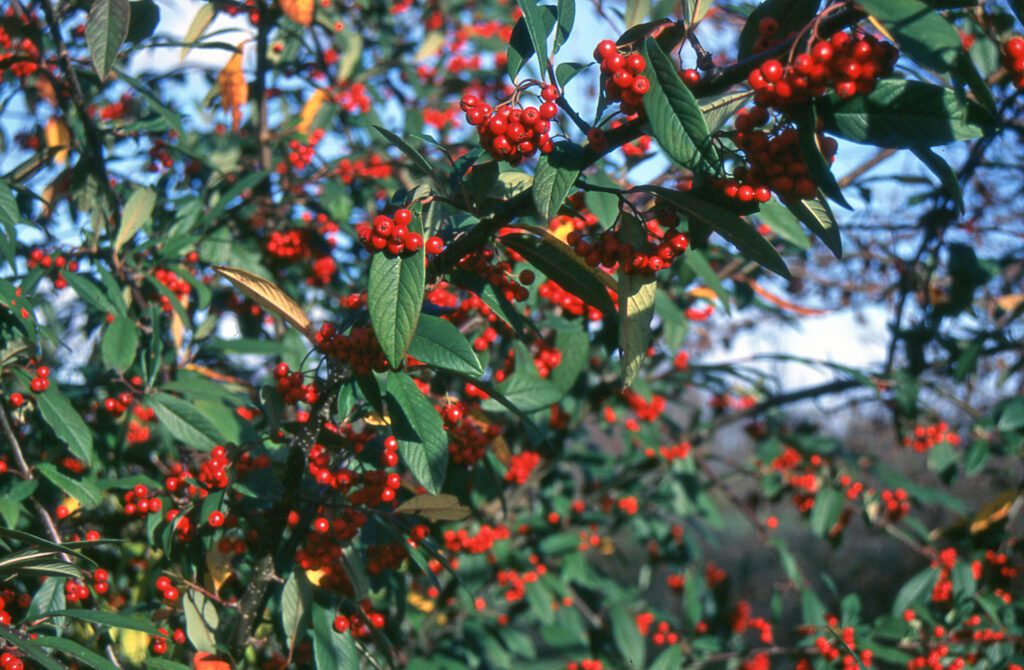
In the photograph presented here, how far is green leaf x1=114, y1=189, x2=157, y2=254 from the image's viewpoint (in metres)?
2.36

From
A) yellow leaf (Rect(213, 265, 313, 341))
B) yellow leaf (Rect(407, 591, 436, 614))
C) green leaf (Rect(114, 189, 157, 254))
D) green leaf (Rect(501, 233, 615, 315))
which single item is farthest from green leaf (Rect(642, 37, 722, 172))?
yellow leaf (Rect(407, 591, 436, 614))

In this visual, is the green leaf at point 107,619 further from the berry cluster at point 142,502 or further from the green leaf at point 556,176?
the green leaf at point 556,176

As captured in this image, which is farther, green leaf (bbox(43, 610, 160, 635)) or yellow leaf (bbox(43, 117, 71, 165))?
yellow leaf (bbox(43, 117, 71, 165))

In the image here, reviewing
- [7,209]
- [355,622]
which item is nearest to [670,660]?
[355,622]

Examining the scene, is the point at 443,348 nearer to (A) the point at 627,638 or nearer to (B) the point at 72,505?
(B) the point at 72,505

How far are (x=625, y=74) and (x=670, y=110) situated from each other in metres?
0.09

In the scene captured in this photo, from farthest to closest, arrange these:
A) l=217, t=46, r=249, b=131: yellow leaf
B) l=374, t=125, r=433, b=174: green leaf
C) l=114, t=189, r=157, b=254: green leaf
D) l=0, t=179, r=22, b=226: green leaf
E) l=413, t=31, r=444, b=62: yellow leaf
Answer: l=413, t=31, r=444, b=62: yellow leaf, l=217, t=46, r=249, b=131: yellow leaf, l=114, t=189, r=157, b=254: green leaf, l=0, t=179, r=22, b=226: green leaf, l=374, t=125, r=433, b=174: green leaf

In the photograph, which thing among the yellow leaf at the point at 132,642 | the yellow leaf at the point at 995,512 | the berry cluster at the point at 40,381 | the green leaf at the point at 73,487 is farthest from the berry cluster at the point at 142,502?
the yellow leaf at the point at 995,512

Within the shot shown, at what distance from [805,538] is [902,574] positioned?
5.32 feet

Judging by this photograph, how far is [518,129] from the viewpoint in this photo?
1.32 meters

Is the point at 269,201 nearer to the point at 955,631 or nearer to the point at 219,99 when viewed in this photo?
the point at 219,99

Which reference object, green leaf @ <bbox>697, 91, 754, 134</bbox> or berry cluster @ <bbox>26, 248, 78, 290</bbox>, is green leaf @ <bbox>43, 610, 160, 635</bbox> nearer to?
berry cluster @ <bbox>26, 248, 78, 290</bbox>

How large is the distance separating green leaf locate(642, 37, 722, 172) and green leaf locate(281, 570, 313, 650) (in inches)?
46.7

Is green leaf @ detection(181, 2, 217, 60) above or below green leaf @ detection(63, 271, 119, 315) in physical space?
above
